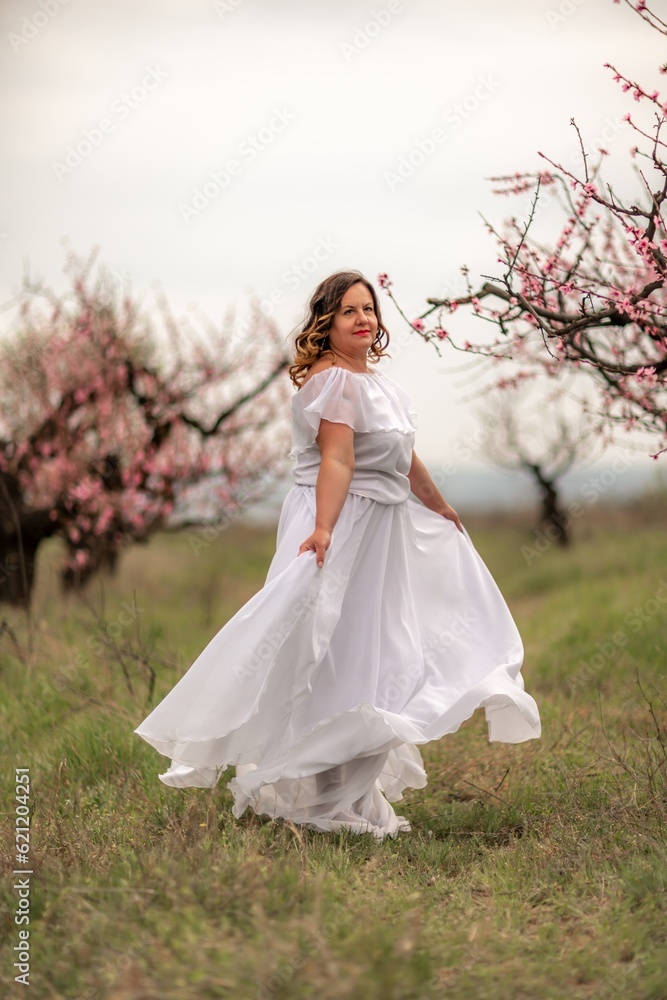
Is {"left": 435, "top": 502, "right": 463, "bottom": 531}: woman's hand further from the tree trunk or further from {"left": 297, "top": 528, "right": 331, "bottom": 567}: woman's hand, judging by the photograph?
the tree trunk

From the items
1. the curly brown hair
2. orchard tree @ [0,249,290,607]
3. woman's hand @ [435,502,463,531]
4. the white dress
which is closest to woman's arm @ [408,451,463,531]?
woman's hand @ [435,502,463,531]

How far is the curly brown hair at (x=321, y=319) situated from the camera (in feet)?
13.0

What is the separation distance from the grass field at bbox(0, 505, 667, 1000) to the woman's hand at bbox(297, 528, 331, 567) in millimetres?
978

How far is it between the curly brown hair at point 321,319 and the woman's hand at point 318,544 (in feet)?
2.35

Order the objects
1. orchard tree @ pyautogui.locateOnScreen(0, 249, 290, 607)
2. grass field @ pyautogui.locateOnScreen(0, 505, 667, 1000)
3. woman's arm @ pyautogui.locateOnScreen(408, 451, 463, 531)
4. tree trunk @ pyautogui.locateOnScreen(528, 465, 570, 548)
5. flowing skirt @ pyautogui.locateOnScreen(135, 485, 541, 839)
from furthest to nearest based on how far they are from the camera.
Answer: tree trunk @ pyautogui.locateOnScreen(528, 465, 570, 548) → orchard tree @ pyautogui.locateOnScreen(0, 249, 290, 607) → woman's arm @ pyautogui.locateOnScreen(408, 451, 463, 531) → flowing skirt @ pyautogui.locateOnScreen(135, 485, 541, 839) → grass field @ pyautogui.locateOnScreen(0, 505, 667, 1000)

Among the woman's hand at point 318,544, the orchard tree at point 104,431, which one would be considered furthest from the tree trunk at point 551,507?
the woman's hand at point 318,544

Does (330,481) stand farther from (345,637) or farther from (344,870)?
(344,870)

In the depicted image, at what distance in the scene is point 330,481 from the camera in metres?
3.70

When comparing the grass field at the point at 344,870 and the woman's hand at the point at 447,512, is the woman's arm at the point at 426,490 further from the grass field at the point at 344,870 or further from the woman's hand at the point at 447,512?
the grass field at the point at 344,870

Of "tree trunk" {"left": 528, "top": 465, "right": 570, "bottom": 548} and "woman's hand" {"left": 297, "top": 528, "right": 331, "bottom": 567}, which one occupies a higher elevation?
"woman's hand" {"left": 297, "top": 528, "right": 331, "bottom": 567}

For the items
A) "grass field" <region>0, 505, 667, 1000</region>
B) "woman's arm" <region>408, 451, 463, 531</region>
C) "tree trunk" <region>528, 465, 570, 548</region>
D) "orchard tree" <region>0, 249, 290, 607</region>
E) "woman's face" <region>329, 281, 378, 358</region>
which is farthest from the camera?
"tree trunk" <region>528, 465, 570, 548</region>

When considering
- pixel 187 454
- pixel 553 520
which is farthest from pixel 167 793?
pixel 553 520

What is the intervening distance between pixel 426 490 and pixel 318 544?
2.45 ft

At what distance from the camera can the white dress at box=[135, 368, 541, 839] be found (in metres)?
3.62
